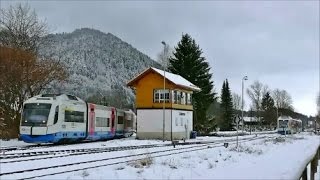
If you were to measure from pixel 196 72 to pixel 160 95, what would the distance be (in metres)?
22.7

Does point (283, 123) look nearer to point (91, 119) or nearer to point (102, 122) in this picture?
point (102, 122)

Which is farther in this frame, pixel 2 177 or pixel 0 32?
pixel 0 32

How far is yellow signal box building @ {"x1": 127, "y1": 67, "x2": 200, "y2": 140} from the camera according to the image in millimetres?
50562

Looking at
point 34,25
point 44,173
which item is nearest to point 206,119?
point 34,25

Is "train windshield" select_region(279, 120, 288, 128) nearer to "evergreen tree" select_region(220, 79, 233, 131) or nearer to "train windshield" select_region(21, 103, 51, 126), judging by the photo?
"evergreen tree" select_region(220, 79, 233, 131)

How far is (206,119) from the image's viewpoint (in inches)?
2980

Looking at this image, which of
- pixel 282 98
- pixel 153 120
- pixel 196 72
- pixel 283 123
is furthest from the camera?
pixel 282 98

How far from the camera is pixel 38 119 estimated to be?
32.4m

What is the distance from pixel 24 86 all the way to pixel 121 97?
4225 inches

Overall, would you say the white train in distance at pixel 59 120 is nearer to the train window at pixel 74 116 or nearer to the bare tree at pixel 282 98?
the train window at pixel 74 116

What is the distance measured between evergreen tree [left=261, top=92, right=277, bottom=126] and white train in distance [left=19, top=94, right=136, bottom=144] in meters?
98.4

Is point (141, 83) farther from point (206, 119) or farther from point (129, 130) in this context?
point (206, 119)

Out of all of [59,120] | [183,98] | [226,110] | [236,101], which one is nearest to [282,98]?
[236,101]

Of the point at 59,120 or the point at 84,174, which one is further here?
the point at 59,120
